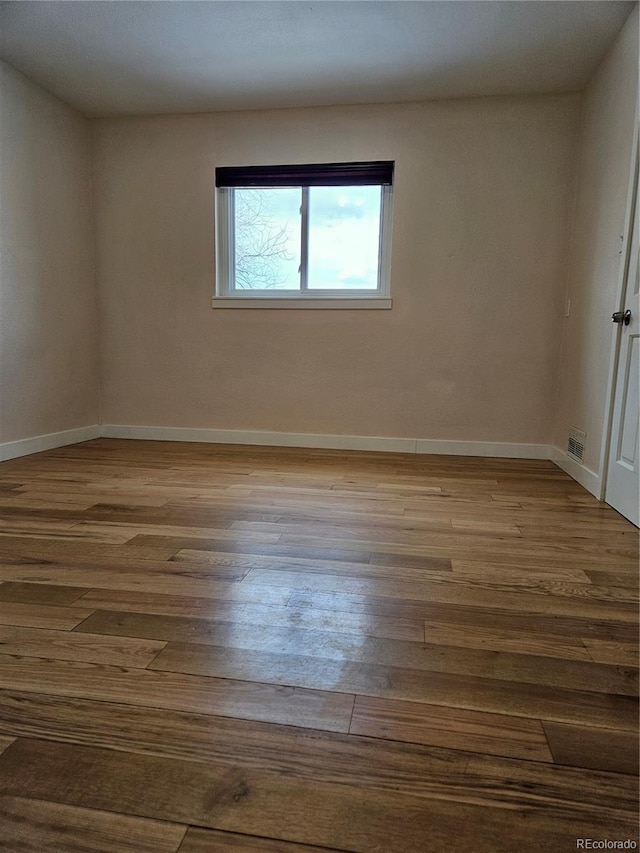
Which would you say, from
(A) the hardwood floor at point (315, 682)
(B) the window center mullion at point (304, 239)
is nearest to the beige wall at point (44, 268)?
(A) the hardwood floor at point (315, 682)

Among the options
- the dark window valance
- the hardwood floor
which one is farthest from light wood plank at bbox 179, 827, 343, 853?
the dark window valance

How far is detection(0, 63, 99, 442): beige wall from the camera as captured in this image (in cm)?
301

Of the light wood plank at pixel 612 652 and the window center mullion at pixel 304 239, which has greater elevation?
the window center mullion at pixel 304 239

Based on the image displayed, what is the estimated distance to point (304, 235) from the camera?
3500 mm

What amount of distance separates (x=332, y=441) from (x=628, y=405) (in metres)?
1.90

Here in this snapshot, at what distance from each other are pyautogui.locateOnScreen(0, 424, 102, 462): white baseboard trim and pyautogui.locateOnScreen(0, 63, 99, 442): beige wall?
4 cm

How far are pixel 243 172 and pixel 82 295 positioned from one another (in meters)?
1.47

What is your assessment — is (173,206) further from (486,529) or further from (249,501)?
(486,529)

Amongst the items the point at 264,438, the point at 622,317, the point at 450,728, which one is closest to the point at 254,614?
the point at 450,728

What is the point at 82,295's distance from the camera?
3643mm

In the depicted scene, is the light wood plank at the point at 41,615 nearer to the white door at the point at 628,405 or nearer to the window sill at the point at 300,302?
the white door at the point at 628,405

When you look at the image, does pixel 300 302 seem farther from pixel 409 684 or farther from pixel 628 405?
pixel 409 684

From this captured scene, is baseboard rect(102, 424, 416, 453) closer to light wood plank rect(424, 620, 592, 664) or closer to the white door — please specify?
the white door

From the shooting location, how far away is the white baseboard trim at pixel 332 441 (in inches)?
134
